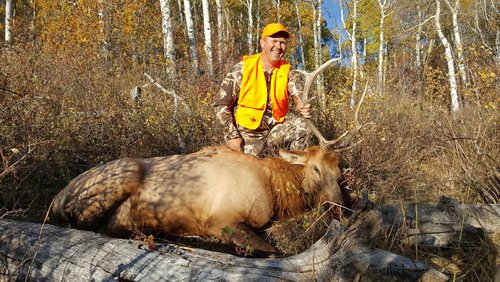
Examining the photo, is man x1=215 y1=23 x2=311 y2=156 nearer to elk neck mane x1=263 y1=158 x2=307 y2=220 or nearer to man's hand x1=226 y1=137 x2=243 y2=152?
man's hand x1=226 y1=137 x2=243 y2=152

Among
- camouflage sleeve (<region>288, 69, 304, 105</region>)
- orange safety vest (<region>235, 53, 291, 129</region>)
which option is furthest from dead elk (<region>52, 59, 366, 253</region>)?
camouflage sleeve (<region>288, 69, 304, 105</region>)

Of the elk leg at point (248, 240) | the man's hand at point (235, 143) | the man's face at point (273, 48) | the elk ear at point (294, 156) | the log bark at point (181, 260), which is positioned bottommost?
the elk leg at point (248, 240)

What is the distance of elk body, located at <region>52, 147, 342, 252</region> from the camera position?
400 cm

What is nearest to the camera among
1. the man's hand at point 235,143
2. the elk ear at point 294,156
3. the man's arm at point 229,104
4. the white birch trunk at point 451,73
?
the elk ear at point 294,156

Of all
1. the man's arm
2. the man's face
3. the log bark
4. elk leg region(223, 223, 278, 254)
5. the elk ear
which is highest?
the man's face

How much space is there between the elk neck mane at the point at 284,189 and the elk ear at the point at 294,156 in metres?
0.14

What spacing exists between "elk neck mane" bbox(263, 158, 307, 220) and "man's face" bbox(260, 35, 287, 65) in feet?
6.17

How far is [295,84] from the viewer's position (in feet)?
19.7

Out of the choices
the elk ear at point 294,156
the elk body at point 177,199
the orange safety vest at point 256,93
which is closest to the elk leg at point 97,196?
the elk body at point 177,199

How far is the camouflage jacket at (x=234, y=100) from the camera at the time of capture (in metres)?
5.80

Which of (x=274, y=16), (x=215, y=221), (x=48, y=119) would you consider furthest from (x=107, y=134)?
(x=274, y=16)

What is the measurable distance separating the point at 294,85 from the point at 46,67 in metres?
5.90

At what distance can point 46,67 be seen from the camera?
9062 mm

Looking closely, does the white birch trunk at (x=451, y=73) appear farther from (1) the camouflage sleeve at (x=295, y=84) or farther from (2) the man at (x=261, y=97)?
(2) the man at (x=261, y=97)
